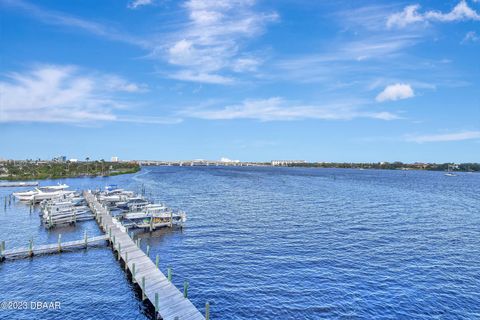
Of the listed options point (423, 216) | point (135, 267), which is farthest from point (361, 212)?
point (135, 267)

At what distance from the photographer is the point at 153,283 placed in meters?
30.1

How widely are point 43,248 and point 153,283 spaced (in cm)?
1827

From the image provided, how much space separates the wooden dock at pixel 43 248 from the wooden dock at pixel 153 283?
2.13 m

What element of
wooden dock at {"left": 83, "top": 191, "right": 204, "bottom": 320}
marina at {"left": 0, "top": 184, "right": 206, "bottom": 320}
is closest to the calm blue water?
wooden dock at {"left": 83, "top": 191, "right": 204, "bottom": 320}

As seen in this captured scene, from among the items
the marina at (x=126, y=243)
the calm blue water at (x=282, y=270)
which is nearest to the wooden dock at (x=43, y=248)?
the marina at (x=126, y=243)

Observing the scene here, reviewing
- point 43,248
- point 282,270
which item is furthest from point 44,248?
point 282,270

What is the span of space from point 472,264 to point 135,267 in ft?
116

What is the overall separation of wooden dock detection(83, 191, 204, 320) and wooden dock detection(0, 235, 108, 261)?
2.13m

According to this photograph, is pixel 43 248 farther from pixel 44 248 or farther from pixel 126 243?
pixel 126 243

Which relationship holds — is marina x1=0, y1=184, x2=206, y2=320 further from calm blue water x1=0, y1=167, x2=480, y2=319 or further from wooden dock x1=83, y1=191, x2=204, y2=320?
calm blue water x1=0, y1=167, x2=480, y2=319

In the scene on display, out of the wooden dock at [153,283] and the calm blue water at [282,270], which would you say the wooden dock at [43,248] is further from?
the wooden dock at [153,283]

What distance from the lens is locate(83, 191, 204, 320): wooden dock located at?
24.8 meters

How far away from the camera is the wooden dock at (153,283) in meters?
24.8

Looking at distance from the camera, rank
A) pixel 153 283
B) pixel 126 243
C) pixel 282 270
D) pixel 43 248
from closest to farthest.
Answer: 1. pixel 153 283
2. pixel 282 270
3. pixel 43 248
4. pixel 126 243
